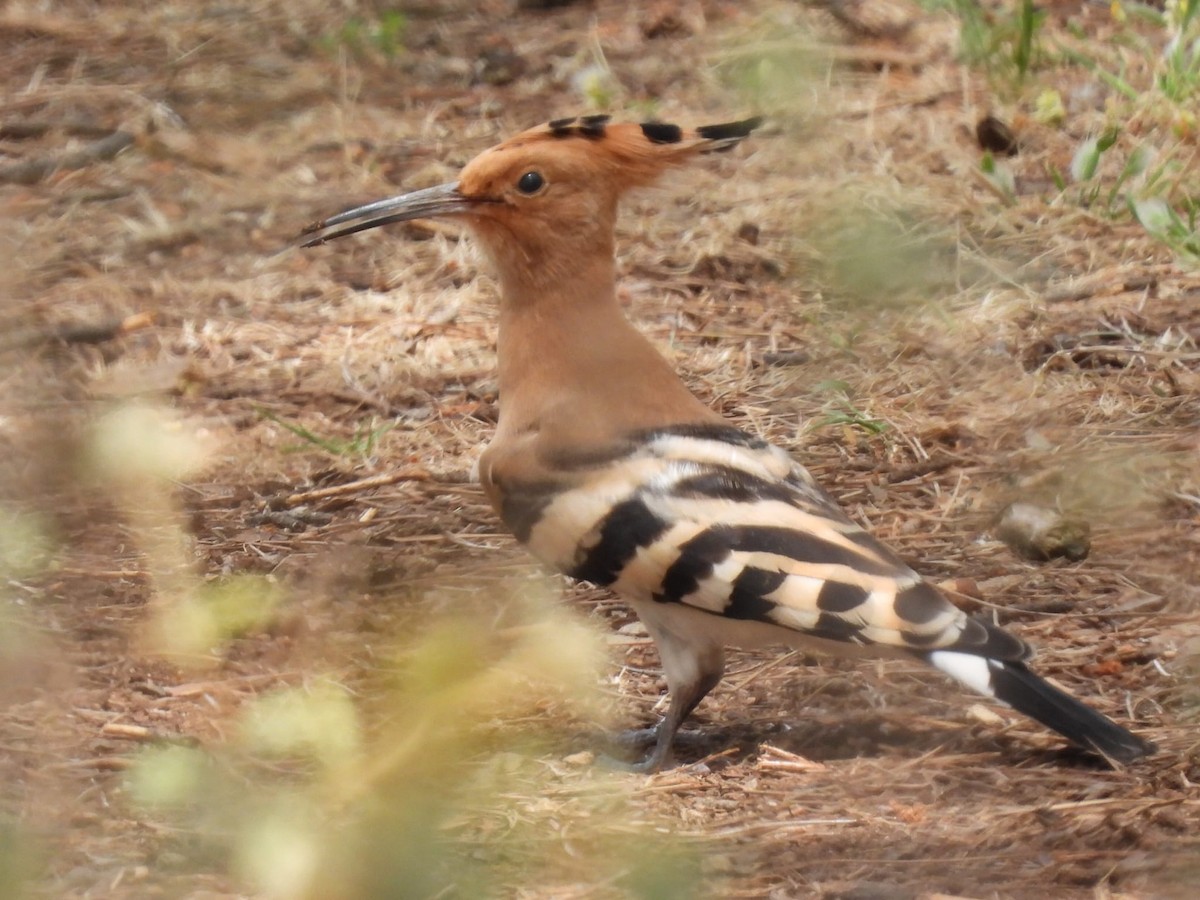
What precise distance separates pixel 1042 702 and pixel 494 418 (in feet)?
5.16

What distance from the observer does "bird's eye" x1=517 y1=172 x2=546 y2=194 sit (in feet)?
8.48

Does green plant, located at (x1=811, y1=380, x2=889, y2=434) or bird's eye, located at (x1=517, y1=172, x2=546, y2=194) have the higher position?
bird's eye, located at (x1=517, y1=172, x2=546, y2=194)

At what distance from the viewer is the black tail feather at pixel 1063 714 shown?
2.05m

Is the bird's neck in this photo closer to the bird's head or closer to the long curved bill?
the bird's head

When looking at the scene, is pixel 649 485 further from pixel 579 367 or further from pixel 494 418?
pixel 494 418

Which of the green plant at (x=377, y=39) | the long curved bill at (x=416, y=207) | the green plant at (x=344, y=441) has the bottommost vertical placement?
the green plant at (x=344, y=441)

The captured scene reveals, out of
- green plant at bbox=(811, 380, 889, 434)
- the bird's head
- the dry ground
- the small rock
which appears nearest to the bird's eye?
the bird's head

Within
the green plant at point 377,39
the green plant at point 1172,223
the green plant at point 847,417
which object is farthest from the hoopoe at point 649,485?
the green plant at point 1172,223

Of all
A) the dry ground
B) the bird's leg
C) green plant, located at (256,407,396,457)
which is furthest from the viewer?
green plant, located at (256,407,396,457)

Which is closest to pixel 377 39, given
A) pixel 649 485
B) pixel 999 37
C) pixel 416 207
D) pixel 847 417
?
pixel 416 207

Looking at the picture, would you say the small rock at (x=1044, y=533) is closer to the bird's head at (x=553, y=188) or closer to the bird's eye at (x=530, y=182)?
the bird's head at (x=553, y=188)

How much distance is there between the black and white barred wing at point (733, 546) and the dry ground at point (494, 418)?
0.43 ft

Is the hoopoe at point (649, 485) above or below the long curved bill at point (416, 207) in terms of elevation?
below

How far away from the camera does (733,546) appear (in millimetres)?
2209
